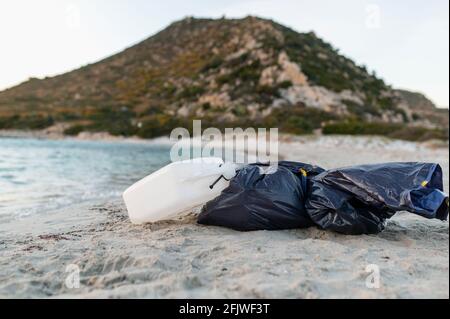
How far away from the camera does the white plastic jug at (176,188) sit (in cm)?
311

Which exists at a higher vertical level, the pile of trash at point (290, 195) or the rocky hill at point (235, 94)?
the rocky hill at point (235, 94)

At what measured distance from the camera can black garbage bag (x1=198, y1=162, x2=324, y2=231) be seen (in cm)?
310

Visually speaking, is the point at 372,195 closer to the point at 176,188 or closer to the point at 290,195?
the point at 290,195

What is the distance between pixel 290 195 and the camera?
123 inches

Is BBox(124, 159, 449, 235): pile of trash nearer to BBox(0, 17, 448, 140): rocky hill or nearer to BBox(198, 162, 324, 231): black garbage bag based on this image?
BBox(198, 162, 324, 231): black garbage bag

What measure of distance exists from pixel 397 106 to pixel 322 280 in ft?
136

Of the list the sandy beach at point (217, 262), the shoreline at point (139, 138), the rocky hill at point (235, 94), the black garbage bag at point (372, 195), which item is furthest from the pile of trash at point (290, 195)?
the rocky hill at point (235, 94)

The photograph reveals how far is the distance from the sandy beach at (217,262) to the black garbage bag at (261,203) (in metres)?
0.09

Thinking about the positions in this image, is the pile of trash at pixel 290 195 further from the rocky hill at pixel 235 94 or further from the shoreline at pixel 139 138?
the rocky hill at pixel 235 94

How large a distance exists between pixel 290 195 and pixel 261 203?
0.24m

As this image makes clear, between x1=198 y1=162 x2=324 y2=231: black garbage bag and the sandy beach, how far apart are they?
9 centimetres
